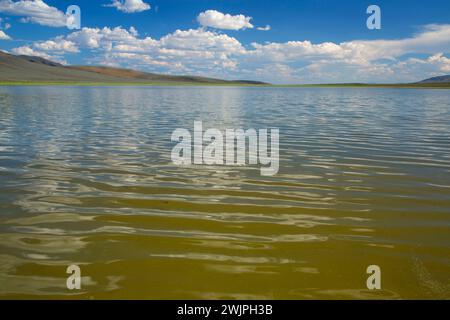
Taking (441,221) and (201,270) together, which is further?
(441,221)

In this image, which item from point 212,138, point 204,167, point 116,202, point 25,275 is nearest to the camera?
point 25,275

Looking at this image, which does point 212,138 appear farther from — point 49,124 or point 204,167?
point 49,124

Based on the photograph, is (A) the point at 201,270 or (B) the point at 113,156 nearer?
(A) the point at 201,270

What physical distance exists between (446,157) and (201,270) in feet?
32.9

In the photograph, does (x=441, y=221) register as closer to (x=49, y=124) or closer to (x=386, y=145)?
(x=386, y=145)

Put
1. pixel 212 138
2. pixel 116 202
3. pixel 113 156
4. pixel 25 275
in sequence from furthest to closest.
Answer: pixel 212 138
pixel 113 156
pixel 116 202
pixel 25 275

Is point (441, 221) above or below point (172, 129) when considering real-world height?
below

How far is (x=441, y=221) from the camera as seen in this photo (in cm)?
606

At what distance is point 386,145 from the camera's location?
13.5 meters

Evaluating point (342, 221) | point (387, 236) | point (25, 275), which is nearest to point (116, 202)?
point (25, 275)

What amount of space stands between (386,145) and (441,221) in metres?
8.00
